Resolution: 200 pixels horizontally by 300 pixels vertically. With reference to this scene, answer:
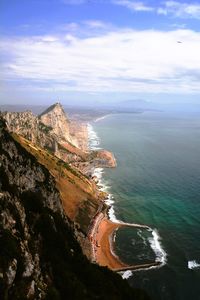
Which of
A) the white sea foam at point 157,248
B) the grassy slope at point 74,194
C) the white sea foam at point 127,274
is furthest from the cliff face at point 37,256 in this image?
the grassy slope at point 74,194

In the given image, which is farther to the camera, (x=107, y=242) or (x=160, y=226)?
(x=160, y=226)

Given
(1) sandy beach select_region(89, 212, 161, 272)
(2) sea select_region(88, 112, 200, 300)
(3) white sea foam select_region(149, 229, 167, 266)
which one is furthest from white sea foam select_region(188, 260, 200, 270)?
(1) sandy beach select_region(89, 212, 161, 272)

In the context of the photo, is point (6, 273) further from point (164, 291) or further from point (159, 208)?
point (159, 208)

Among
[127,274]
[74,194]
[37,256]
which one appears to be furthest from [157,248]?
[37,256]

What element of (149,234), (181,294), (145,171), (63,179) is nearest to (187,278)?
(181,294)

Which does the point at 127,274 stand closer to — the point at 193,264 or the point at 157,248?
the point at 193,264

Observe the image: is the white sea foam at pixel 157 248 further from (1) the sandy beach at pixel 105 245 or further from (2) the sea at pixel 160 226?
(1) the sandy beach at pixel 105 245

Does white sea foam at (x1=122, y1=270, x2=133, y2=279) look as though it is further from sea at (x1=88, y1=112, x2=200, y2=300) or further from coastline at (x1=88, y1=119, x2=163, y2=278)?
sea at (x1=88, y1=112, x2=200, y2=300)
